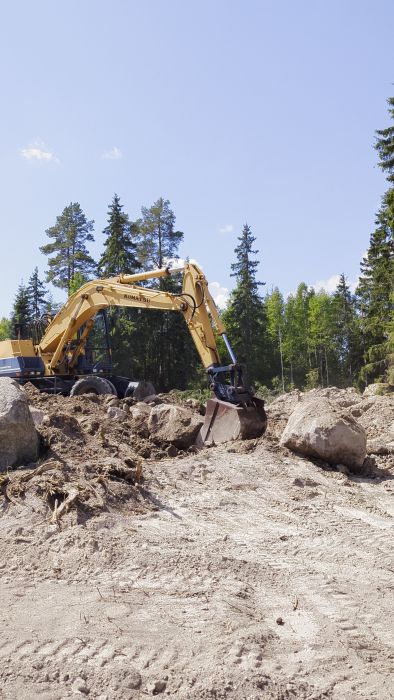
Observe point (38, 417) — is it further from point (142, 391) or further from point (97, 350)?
point (97, 350)

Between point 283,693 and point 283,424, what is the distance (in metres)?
8.63

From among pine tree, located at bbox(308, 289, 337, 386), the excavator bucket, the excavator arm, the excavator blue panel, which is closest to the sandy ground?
the excavator bucket

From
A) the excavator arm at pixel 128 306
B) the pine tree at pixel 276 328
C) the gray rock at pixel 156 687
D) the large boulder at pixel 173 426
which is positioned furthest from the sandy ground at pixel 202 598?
the pine tree at pixel 276 328

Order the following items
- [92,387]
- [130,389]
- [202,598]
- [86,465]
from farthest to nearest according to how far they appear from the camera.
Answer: [130,389]
[92,387]
[86,465]
[202,598]

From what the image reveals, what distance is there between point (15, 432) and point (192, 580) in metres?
3.70

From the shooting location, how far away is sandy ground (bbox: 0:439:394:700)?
3244mm

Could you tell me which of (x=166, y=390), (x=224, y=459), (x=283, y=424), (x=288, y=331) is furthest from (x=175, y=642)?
(x=288, y=331)

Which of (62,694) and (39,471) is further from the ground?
(39,471)

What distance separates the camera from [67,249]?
128ft

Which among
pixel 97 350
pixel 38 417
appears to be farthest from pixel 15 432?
pixel 97 350

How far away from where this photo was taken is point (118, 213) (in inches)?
1411

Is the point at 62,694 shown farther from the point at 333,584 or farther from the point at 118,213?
the point at 118,213

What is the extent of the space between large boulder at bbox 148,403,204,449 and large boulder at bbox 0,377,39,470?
3.02 metres

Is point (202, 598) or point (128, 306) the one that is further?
point (128, 306)
